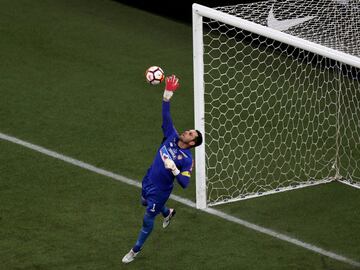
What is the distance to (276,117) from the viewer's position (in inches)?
564

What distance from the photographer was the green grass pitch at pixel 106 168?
34.7 feet

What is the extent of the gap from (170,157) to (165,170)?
169 millimetres

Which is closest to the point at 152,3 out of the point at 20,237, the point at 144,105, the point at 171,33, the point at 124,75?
the point at 171,33

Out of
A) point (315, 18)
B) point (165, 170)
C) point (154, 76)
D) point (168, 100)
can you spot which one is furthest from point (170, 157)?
point (315, 18)

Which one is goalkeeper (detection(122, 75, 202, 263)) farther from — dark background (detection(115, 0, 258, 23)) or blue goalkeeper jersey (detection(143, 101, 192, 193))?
dark background (detection(115, 0, 258, 23))

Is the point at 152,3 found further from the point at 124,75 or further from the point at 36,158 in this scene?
the point at 36,158

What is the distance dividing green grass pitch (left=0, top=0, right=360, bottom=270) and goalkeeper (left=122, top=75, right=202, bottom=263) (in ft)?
1.27

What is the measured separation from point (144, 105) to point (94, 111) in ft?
2.68

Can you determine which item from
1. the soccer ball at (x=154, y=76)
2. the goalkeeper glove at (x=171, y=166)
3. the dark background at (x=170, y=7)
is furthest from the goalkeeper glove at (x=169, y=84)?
the dark background at (x=170, y=7)

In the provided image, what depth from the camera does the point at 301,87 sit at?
15094 millimetres

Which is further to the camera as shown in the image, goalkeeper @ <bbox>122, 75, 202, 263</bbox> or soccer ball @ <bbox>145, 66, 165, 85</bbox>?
soccer ball @ <bbox>145, 66, 165, 85</bbox>

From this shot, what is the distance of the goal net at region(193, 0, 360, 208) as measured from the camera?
11727mm

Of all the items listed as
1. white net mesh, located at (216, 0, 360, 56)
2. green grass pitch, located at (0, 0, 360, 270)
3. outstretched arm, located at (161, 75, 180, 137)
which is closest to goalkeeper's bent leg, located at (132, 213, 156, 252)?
green grass pitch, located at (0, 0, 360, 270)

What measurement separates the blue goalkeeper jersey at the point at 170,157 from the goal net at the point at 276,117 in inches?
46.1
